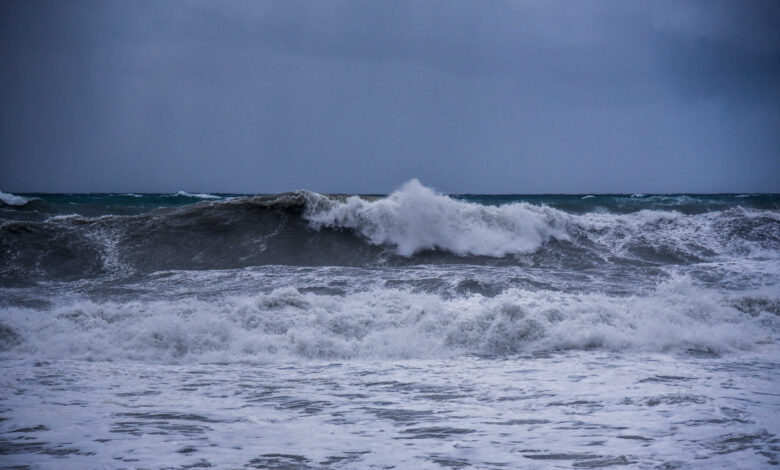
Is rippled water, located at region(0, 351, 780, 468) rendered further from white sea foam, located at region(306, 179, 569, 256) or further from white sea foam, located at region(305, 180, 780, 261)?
white sea foam, located at region(305, 180, 780, 261)

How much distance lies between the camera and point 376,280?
30.8 ft

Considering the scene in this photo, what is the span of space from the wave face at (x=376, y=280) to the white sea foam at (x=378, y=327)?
0.07 ft

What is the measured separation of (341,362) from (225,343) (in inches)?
52.8

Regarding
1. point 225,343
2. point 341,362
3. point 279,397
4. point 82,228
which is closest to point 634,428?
point 279,397

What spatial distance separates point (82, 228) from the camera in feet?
39.9

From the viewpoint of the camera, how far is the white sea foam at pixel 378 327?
19.9 feet

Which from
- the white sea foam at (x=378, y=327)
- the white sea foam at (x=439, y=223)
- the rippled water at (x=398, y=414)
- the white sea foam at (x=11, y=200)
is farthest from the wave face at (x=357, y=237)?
the rippled water at (x=398, y=414)

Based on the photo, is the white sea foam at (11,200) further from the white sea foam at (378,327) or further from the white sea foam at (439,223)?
the white sea foam at (378,327)

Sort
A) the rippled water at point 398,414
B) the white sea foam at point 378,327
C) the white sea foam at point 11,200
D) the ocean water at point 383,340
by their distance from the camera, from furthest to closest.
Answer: the white sea foam at point 11,200, the white sea foam at point 378,327, the ocean water at point 383,340, the rippled water at point 398,414

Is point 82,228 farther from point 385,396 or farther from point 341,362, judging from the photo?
point 385,396

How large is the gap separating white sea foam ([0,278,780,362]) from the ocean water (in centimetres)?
3

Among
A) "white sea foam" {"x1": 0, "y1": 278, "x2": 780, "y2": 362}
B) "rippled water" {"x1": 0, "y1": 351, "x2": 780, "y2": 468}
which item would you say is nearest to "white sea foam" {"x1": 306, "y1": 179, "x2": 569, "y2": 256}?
"white sea foam" {"x1": 0, "y1": 278, "x2": 780, "y2": 362}

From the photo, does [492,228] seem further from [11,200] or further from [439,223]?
[11,200]

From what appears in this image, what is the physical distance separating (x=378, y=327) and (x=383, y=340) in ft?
1.75
